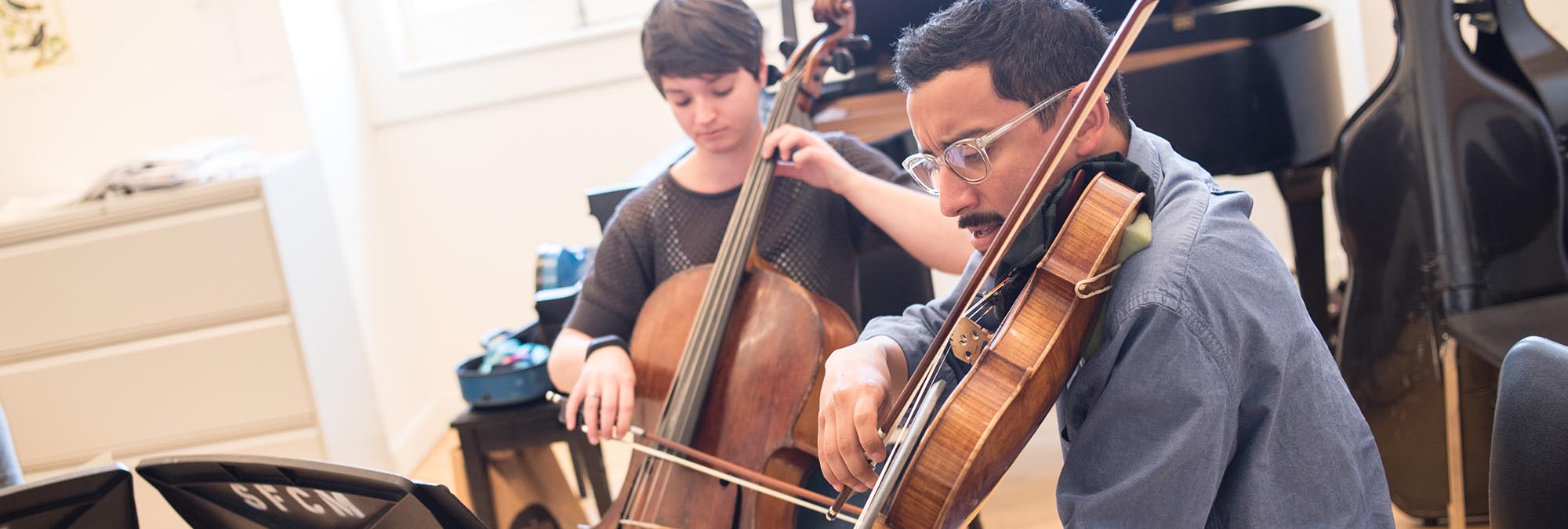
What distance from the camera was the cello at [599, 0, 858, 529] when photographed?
4.41 ft

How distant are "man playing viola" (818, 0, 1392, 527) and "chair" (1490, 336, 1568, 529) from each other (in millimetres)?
118

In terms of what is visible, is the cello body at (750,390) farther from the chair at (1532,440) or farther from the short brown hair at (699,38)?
the chair at (1532,440)

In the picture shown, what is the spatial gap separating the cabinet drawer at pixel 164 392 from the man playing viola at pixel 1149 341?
2.18 meters

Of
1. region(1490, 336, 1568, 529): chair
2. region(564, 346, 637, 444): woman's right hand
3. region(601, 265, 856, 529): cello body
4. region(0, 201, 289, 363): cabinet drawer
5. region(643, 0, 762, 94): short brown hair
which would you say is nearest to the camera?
region(1490, 336, 1568, 529): chair

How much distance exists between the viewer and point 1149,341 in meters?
0.84

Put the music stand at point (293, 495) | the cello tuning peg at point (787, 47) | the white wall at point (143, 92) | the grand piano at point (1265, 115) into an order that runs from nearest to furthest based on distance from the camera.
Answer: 1. the music stand at point (293, 495)
2. the cello tuning peg at point (787, 47)
3. the grand piano at point (1265, 115)
4. the white wall at point (143, 92)

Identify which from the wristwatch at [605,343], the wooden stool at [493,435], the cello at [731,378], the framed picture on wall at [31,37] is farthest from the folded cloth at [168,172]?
the cello at [731,378]

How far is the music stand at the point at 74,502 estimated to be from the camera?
3.97ft

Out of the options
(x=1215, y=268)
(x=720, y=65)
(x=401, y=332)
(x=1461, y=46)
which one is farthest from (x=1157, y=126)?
(x=401, y=332)

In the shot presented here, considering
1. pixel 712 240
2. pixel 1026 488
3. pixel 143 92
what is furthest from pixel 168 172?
pixel 1026 488

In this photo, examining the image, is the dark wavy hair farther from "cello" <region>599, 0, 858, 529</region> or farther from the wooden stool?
the wooden stool

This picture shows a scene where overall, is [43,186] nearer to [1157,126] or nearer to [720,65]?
[720,65]

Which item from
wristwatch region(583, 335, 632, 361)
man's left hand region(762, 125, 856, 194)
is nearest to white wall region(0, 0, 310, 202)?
wristwatch region(583, 335, 632, 361)

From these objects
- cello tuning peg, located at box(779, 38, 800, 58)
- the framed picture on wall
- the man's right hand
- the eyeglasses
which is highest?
the framed picture on wall
